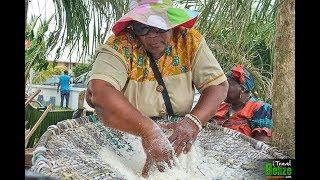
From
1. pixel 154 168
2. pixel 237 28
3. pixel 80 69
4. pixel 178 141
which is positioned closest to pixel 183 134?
pixel 178 141

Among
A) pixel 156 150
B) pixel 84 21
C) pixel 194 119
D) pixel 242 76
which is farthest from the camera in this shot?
pixel 242 76

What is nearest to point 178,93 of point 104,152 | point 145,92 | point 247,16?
point 145,92

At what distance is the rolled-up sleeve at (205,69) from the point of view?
157 centimetres

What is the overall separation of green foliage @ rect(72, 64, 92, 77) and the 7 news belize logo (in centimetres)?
58

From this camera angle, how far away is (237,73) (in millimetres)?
1927

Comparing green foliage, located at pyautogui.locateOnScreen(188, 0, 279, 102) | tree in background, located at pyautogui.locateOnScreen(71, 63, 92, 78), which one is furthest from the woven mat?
green foliage, located at pyautogui.locateOnScreen(188, 0, 279, 102)

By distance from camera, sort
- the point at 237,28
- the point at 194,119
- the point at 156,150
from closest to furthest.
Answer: the point at 156,150 → the point at 194,119 → the point at 237,28

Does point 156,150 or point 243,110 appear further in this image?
point 243,110

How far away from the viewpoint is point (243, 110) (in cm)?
206

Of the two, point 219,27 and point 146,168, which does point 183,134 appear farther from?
point 219,27

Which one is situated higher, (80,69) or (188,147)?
(80,69)

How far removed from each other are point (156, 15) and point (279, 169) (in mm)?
557

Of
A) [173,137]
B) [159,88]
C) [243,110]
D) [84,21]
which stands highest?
[84,21]
